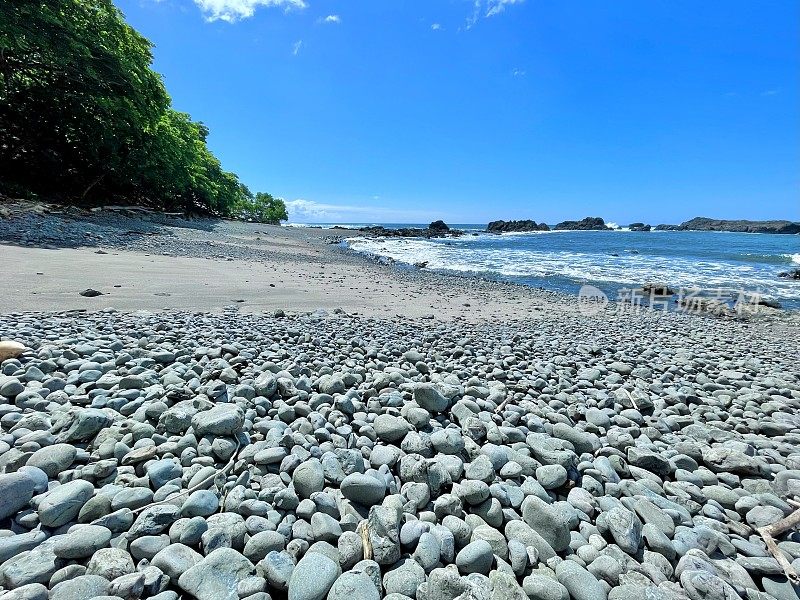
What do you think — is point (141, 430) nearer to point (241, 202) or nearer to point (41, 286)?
point (41, 286)

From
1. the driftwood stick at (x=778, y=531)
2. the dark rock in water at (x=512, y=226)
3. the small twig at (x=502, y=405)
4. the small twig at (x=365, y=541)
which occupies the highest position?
the dark rock in water at (x=512, y=226)

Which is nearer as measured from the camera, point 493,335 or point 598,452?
point 598,452

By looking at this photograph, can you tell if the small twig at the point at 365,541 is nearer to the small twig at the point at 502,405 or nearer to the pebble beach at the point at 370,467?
the pebble beach at the point at 370,467

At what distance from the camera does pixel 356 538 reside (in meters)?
1.42

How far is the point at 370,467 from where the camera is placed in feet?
6.40

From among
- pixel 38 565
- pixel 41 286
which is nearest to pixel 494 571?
pixel 38 565

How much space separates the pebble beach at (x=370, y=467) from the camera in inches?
50.6

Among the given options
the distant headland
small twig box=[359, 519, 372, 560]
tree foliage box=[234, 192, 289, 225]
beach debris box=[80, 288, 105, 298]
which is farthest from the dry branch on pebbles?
the distant headland

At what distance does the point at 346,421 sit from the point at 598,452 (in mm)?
1690

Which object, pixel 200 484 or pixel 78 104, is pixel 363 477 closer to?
pixel 200 484

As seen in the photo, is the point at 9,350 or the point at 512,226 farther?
the point at 512,226

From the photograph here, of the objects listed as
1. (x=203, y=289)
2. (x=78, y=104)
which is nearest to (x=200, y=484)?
(x=203, y=289)

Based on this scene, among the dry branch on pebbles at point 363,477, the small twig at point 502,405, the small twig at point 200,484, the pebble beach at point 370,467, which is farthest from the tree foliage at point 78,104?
the small twig at point 502,405

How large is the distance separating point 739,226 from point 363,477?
362 feet
